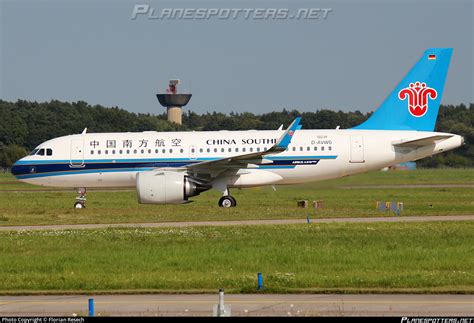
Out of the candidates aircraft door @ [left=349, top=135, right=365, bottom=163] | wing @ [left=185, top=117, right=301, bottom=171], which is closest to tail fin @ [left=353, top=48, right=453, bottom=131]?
aircraft door @ [left=349, top=135, right=365, bottom=163]

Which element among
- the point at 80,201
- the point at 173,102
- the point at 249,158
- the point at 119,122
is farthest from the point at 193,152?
the point at 173,102

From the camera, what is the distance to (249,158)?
37969 millimetres

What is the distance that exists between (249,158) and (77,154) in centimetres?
810

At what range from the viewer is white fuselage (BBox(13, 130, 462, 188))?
3972 centimetres

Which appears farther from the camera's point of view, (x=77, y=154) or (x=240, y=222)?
(x=77, y=154)

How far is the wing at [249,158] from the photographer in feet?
122

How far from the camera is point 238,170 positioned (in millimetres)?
39500

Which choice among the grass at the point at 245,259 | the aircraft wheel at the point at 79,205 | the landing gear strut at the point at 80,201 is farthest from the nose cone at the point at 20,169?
the grass at the point at 245,259

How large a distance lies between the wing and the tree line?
2062 inches

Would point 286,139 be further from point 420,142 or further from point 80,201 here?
point 80,201

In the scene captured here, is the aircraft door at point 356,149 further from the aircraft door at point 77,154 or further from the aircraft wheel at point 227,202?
the aircraft door at point 77,154

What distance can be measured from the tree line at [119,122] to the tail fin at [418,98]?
5027cm

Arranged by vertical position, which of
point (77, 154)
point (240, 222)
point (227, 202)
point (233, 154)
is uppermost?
point (77, 154)

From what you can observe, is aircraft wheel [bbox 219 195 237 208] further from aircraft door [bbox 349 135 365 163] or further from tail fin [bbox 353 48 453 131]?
tail fin [bbox 353 48 453 131]
